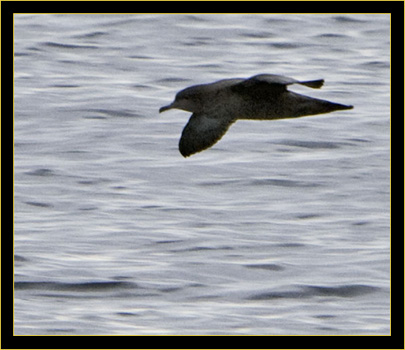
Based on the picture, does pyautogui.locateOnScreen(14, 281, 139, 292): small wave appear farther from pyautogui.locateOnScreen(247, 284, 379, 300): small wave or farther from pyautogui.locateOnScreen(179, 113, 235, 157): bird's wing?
pyautogui.locateOnScreen(179, 113, 235, 157): bird's wing

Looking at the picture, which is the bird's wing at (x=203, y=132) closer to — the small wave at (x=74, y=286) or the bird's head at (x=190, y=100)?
the bird's head at (x=190, y=100)

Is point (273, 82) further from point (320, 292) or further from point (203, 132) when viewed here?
point (320, 292)

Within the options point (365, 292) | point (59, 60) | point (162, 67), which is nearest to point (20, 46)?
point (59, 60)

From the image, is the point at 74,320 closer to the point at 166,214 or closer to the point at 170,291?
the point at 170,291

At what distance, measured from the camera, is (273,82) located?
9016mm

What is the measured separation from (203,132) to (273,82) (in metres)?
1.11

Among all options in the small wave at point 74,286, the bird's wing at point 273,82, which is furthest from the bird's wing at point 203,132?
the small wave at point 74,286

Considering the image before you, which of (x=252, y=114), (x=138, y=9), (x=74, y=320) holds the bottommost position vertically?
(x=74, y=320)

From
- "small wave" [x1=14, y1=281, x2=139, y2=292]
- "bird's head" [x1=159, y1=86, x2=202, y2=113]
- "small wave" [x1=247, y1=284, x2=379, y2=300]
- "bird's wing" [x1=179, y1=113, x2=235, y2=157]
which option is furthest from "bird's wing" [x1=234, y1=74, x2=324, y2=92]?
"small wave" [x1=14, y1=281, x2=139, y2=292]

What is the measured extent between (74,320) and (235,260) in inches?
93.7

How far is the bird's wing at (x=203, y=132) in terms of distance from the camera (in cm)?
991

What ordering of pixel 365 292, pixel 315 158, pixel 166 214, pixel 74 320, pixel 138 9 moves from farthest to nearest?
1. pixel 315 158
2. pixel 166 214
3. pixel 365 292
4. pixel 74 320
5. pixel 138 9

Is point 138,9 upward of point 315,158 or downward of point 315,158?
upward

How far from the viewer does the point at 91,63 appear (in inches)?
886
